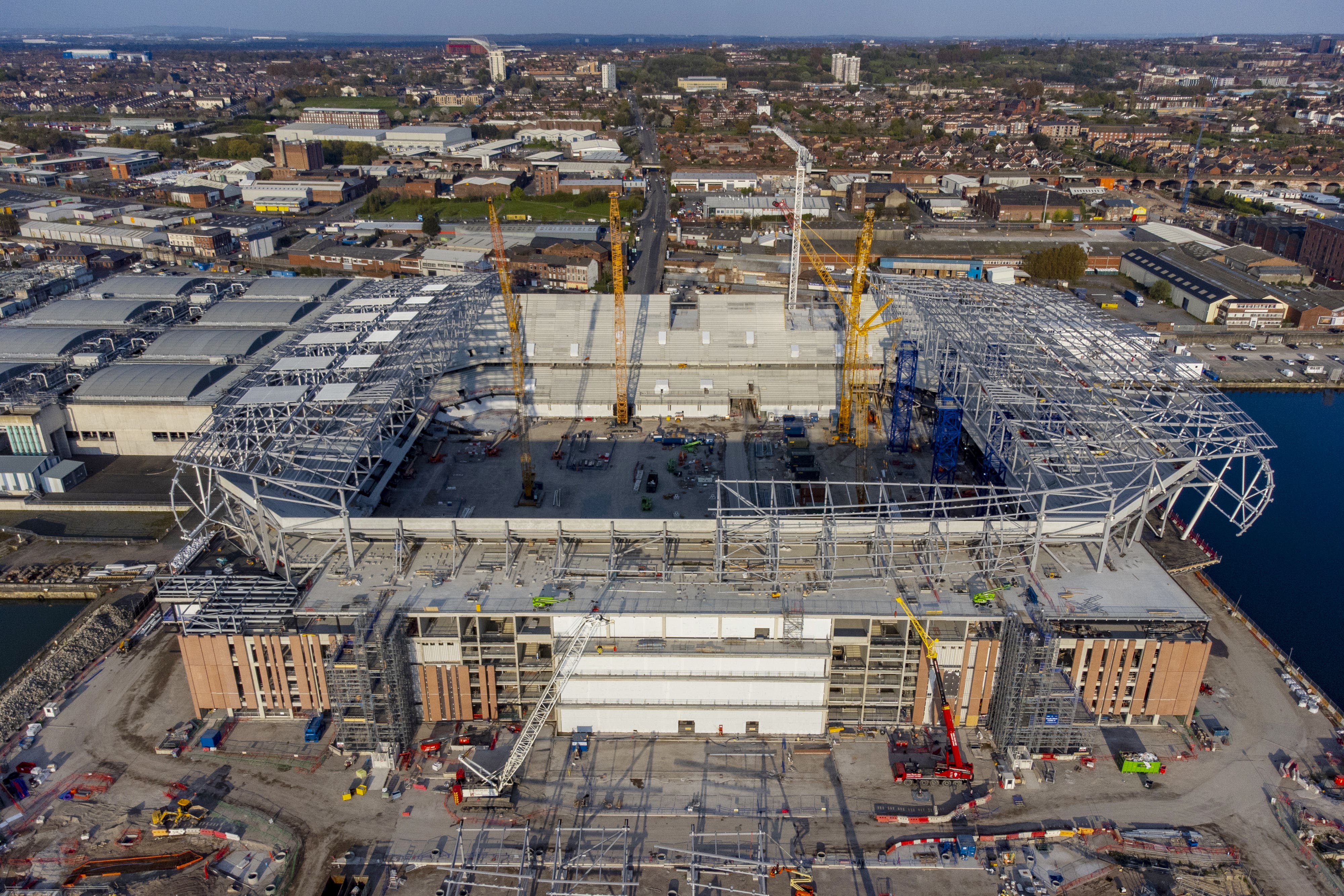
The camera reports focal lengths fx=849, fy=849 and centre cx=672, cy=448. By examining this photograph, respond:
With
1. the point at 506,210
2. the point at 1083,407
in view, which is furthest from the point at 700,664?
the point at 506,210

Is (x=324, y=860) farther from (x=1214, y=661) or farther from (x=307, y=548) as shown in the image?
(x=1214, y=661)

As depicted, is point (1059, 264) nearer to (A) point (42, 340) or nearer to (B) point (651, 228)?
(B) point (651, 228)

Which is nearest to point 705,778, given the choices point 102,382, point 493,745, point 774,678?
point 774,678

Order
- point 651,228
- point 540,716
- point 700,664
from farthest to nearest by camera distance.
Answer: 1. point 651,228
2. point 700,664
3. point 540,716

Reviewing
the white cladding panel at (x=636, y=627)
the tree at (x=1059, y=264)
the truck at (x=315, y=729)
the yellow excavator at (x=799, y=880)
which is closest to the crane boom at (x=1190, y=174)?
the tree at (x=1059, y=264)

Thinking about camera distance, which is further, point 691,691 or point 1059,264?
point 1059,264

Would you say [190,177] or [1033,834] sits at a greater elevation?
[190,177]
